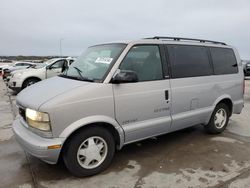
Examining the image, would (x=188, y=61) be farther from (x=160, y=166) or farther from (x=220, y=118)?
(x=160, y=166)

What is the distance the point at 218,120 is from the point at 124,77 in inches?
109

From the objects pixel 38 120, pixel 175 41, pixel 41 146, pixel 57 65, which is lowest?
pixel 41 146

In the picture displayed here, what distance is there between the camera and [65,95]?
2.87 meters

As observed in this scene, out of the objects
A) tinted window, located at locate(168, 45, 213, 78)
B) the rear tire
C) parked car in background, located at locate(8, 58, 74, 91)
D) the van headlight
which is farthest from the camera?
parked car in background, located at locate(8, 58, 74, 91)

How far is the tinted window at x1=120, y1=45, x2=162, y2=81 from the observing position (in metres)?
3.44

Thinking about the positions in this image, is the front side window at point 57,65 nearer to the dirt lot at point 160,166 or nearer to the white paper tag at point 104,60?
the dirt lot at point 160,166

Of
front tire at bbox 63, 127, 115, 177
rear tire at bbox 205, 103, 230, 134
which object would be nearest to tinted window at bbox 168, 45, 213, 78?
rear tire at bbox 205, 103, 230, 134

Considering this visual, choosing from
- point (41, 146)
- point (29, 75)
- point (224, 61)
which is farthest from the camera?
point (29, 75)

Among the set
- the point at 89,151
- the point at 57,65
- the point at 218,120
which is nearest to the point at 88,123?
the point at 89,151

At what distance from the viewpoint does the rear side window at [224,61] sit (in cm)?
464

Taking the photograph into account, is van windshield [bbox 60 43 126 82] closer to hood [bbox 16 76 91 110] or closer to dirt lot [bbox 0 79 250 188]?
hood [bbox 16 76 91 110]

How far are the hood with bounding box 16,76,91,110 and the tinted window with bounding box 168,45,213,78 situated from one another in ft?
5.42

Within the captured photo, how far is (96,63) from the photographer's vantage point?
3.53 m

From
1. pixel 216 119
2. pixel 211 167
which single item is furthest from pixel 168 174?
pixel 216 119
